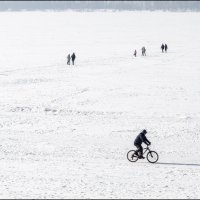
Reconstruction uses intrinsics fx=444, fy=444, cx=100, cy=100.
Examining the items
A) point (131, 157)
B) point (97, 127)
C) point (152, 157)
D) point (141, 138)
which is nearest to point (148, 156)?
point (152, 157)

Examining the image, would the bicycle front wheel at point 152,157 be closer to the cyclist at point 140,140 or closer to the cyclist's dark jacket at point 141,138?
the cyclist at point 140,140

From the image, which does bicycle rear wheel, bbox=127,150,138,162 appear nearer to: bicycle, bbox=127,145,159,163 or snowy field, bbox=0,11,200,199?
bicycle, bbox=127,145,159,163

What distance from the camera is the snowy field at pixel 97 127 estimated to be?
1236 cm

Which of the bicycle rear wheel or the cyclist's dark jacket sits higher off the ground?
the cyclist's dark jacket

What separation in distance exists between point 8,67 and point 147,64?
11390 mm

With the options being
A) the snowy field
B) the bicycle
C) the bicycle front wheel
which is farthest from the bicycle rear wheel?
the bicycle front wheel

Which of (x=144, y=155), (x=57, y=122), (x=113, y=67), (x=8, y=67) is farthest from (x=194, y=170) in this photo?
(x=8, y=67)

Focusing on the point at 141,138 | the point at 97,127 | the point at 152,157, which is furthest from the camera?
the point at 97,127

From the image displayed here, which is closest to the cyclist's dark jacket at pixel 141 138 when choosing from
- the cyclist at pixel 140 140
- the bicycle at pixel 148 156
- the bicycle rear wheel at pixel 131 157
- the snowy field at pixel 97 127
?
the cyclist at pixel 140 140

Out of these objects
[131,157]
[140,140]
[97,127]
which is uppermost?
[97,127]

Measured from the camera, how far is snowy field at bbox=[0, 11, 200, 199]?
12.4 metres

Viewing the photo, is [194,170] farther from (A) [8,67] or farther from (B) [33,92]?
(A) [8,67]

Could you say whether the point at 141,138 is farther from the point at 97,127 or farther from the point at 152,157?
the point at 97,127

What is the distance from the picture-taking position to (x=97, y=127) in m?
18.6
